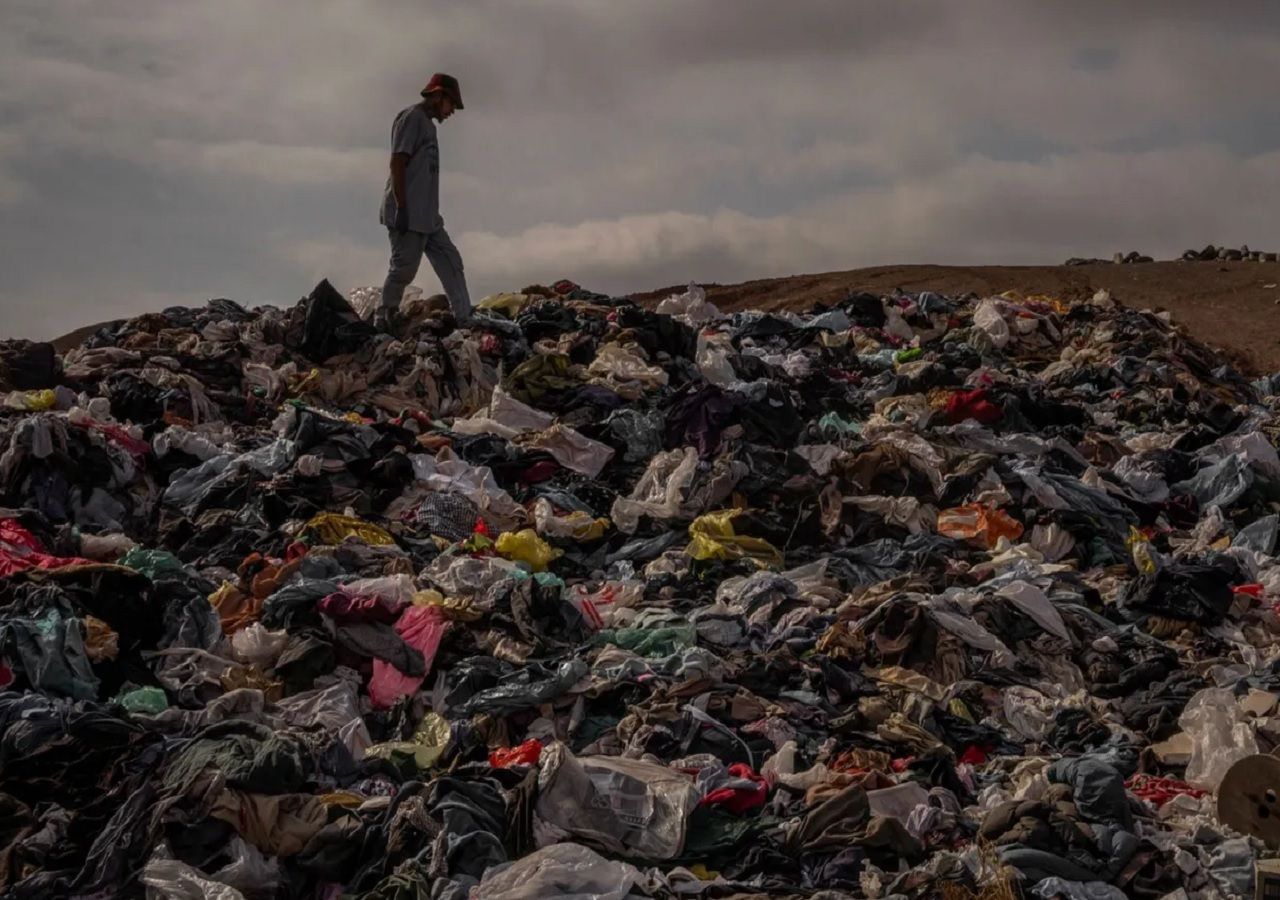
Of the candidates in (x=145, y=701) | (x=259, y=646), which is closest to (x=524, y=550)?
(x=259, y=646)

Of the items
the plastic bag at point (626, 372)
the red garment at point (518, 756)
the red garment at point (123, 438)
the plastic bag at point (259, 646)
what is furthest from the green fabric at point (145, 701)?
the plastic bag at point (626, 372)

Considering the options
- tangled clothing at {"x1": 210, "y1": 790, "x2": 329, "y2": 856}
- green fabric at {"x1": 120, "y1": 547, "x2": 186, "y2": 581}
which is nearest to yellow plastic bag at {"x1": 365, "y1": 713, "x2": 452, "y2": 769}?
tangled clothing at {"x1": 210, "y1": 790, "x2": 329, "y2": 856}

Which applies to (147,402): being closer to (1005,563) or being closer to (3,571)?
(3,571)

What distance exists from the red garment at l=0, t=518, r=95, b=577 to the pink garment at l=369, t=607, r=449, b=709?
1375mm

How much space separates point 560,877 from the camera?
3646 mm

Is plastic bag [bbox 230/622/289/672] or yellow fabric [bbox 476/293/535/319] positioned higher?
yellow fabric [bbox 476/293/535/319]

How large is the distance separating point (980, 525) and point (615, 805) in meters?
3.78

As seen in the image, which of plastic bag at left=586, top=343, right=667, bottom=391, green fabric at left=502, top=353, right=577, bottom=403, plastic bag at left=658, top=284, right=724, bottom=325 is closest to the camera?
green fabric at left=502, top=353, right=577, bottom=403

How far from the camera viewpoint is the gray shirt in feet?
30.0

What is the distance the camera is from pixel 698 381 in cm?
869

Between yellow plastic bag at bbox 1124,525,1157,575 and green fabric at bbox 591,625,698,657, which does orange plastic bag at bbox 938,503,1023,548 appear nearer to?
yellow plastic bag at bbox 1124,525,1157,575

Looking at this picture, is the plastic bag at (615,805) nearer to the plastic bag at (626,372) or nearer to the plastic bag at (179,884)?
the plastic bag at (179,884)

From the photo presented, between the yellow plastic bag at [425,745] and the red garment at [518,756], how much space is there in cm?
23

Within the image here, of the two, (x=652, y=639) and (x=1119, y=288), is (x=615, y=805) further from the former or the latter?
(x=1119, y=288)
